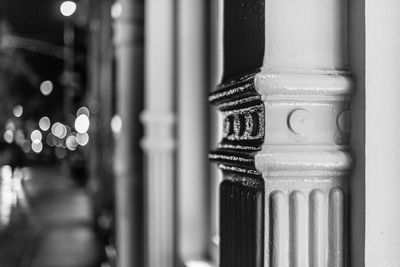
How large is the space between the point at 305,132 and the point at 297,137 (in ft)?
0.06

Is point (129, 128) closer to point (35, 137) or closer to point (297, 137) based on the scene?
point (297, 137)

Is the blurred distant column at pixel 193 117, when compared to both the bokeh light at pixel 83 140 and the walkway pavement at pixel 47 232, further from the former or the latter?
the bokeh light at pixel 83 140

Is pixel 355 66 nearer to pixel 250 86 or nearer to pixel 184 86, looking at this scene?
pixel 250 86

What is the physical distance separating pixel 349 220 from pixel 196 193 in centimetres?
188

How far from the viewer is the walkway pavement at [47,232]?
5383 mm

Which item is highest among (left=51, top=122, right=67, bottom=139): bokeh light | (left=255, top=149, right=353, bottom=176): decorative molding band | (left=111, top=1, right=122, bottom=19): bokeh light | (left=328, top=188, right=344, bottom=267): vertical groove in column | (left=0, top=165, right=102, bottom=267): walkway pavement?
(left=111, top=1, right=122, bottom=19): bokeh light

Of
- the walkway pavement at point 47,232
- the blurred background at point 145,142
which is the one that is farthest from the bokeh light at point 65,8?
the walkway pavement at point 47,232

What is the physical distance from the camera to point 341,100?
100cm

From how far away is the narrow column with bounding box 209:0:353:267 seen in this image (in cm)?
97

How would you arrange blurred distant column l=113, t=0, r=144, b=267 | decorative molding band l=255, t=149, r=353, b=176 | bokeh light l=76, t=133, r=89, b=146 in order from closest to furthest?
decorative molding band l=255, t=149, r=353, b=176 < blurred distant column l=113, t=0, r=144, b=267 < bokeh light l=76, t=133, r=89, b=146

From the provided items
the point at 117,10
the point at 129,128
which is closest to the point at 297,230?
the point at 129,128

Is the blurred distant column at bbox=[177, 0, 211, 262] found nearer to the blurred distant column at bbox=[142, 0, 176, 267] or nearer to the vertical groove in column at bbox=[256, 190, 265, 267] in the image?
the blurred distant column at bbox=[142, 0, 176, 267]

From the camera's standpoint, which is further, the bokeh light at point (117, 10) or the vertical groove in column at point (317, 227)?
the bokeh light at point (117, 10)

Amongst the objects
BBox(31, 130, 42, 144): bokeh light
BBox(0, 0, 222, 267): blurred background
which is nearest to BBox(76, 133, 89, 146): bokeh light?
BBox(0, 0, 222, 267): blurred background
